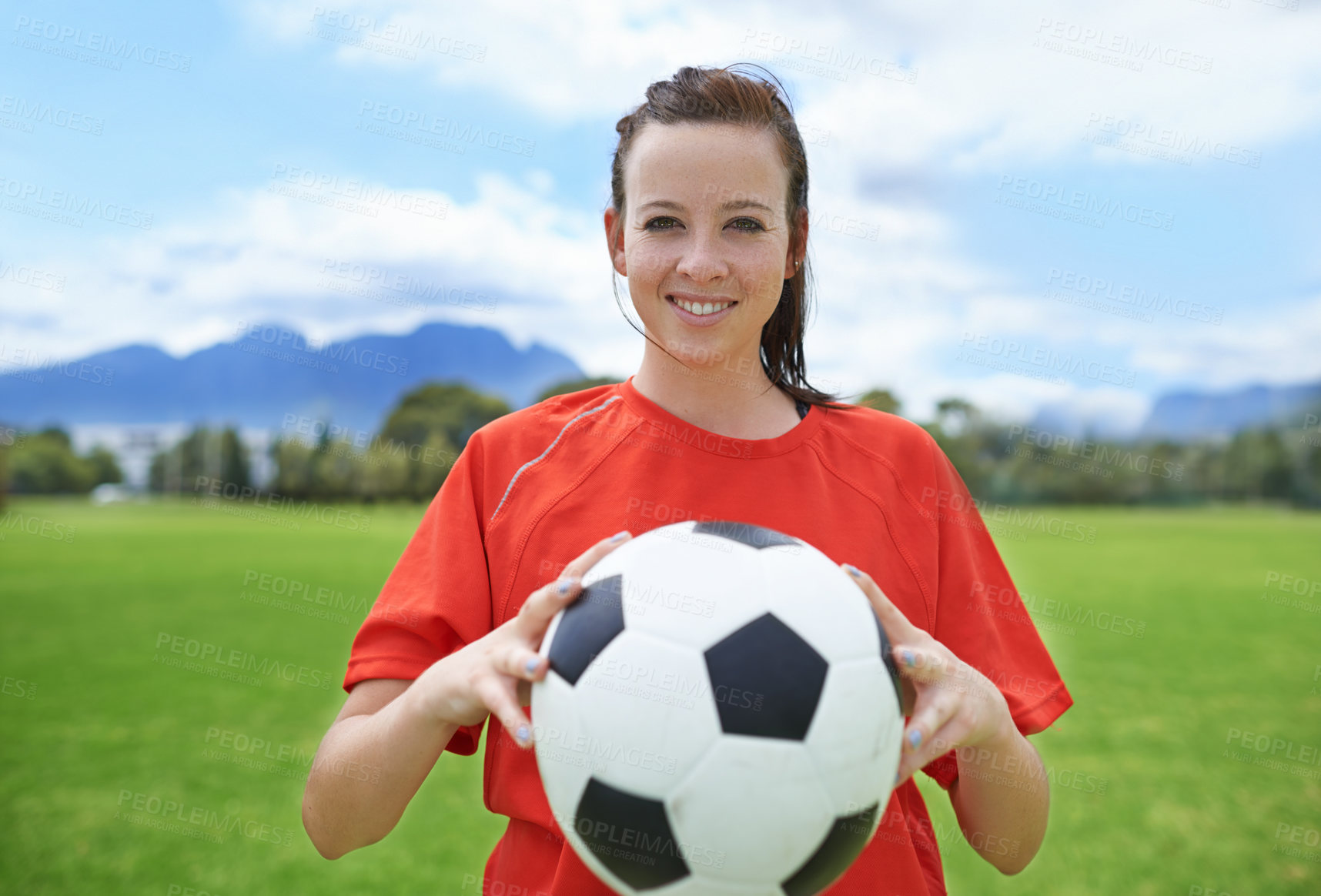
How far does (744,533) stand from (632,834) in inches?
20.2

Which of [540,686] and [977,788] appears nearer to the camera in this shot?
[540,686]

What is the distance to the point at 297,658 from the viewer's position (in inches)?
379

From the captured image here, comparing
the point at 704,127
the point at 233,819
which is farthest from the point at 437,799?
the point at 704,127

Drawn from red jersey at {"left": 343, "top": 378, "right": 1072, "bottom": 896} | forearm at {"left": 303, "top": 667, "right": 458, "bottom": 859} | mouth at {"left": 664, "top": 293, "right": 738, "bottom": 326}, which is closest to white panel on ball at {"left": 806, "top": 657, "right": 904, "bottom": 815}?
red jersey at {"left": 343, "top": 378, "right": 1072, "bottom": 896}

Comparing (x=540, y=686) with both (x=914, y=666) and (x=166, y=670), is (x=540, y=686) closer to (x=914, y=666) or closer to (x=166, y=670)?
(x=914, y=666)

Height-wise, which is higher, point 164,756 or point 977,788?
point 977,788

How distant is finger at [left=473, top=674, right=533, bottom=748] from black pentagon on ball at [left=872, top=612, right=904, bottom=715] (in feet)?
1.96

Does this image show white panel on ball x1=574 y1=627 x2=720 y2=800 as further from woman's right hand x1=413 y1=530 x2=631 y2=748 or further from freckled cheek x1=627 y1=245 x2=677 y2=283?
freckled cheek x1=627 y1=245 x2=677 y2=283

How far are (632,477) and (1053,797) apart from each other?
5.43 meters

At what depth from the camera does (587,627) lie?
1375 mm

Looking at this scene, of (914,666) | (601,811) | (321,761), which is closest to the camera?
(601,811)

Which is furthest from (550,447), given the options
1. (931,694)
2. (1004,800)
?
(1004,800)

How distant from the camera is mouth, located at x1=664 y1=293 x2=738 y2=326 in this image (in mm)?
1843

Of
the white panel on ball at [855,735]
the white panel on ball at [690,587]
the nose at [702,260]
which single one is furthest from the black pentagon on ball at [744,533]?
the nose at [702,260]
